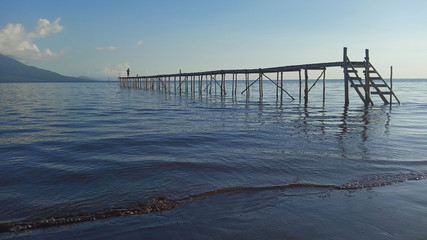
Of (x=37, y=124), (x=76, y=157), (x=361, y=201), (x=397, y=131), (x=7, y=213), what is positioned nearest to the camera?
(x=7, y=213)

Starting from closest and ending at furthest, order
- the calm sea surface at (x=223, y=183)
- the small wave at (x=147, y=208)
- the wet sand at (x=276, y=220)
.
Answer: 1. the wet sand at (x=276, y=220)
2. the calm sea surface at (x=223, y=183)
3. the small wave at (x=147, y=208)

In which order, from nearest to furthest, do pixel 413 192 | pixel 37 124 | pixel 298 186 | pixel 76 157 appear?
1. pixel 413 192
2. pixel 298 186
3. pixel 76 157
4. pixel 37 124

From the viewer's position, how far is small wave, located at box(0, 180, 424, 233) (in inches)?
165

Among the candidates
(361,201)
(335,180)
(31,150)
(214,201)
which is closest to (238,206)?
(214,201)

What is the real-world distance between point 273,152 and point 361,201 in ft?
12.2

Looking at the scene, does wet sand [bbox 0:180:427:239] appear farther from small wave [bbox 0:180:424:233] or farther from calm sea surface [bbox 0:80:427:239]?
small wave [bbox 0:180:424:233]

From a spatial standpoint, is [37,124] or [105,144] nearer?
[105,144]

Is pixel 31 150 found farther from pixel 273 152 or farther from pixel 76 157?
pixel 273 152

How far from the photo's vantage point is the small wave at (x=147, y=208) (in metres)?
4.19

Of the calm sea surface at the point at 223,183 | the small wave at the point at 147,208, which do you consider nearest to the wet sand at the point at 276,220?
the calm sea surface at the point at 223,183

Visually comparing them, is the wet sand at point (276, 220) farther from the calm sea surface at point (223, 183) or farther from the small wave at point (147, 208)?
the small wave at point (147, 208)

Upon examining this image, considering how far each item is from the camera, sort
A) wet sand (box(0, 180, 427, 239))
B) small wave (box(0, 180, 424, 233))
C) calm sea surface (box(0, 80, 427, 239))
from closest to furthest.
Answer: wet sand (box(0, 180, 427, 239))
calm sea surface (box(0, 80, 427, 239))
small wave (box(0, 180, 424, 233))

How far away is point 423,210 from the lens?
4582 millimetres

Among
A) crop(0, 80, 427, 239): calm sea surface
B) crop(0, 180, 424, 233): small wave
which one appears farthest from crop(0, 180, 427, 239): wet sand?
crop(0, 180, 424, 233): small wave
